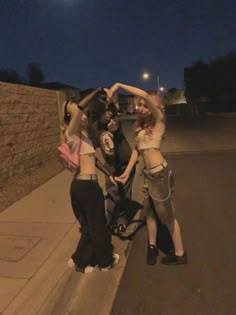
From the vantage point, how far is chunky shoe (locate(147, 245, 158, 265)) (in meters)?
4.66

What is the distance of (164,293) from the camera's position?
3.99m

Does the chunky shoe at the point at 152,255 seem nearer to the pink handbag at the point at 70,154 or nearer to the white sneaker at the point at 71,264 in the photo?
the white sneaker at the point at 71,264

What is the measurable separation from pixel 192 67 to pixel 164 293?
202ft

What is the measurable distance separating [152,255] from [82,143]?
1482 mm

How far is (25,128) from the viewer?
33.6ft

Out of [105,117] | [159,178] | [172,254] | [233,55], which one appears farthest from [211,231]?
[233,55]

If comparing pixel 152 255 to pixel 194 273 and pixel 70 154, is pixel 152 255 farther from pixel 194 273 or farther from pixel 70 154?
pixel 70 154

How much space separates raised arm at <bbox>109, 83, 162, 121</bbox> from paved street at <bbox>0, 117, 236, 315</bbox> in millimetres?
1651

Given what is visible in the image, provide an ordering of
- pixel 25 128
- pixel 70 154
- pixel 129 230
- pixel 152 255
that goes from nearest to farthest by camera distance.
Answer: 1. pixel 70 154
2. pixel 152 255
3. pixel 129 230
4. pixel 25 128

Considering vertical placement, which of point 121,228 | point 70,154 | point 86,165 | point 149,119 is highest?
point 149,119

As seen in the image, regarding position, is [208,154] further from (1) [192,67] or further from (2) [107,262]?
(1) [192,67]

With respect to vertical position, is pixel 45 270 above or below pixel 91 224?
below

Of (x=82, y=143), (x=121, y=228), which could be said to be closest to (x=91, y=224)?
(x=82, y=143)

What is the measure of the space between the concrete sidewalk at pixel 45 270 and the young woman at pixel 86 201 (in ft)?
0.45
